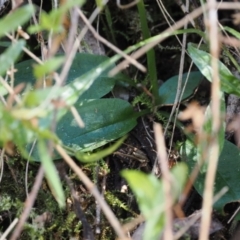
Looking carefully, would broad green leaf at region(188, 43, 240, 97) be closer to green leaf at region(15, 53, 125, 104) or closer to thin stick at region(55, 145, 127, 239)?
green leaf at region(15, 53, 125, 104)

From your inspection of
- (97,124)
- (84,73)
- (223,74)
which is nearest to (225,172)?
(223,74)

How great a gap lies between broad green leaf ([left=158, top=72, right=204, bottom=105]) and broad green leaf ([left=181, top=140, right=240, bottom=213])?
0.16 meters

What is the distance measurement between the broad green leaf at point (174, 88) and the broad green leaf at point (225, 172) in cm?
16

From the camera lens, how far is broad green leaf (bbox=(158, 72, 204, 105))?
1.23 m

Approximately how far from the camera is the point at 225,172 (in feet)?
3.54

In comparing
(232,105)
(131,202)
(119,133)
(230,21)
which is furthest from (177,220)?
(230,21)

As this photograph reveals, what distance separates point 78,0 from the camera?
0.67 m

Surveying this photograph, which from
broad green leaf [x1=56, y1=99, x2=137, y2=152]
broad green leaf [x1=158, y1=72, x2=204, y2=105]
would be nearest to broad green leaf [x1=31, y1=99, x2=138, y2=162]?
broad green leaf [x1=56, y1=99, x2=137, y2=152]

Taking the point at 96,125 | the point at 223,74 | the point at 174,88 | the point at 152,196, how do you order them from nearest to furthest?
the point at 152,196 → the point at 223,74 → the point at 96,125 → the point at 174,88

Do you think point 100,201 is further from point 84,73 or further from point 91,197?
point 84,73

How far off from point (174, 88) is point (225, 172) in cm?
29

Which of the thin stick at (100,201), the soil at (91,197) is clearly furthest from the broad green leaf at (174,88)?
the thin stick at (100,201)

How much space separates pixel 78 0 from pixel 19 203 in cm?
56

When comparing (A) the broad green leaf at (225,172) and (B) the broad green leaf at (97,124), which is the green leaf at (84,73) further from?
(A) the broad green leaf at (225,172)
